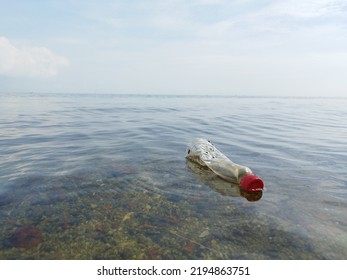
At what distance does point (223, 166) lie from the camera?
7.48 meters

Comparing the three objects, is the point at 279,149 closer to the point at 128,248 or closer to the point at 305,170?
the point at 305,170

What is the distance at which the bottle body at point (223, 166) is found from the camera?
20.9 feet

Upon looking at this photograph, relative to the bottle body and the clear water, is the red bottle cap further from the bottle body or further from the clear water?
the clear water

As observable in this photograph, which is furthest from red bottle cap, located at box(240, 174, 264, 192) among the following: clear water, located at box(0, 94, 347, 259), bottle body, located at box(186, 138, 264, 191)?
clear water, located at box(0, 94, 347, 259)

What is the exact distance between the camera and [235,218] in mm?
5160

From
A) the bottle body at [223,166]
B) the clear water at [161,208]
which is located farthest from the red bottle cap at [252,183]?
the clear water at [161,208]

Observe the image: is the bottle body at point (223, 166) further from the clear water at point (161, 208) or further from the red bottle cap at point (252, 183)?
the clear water at point (161, 208)

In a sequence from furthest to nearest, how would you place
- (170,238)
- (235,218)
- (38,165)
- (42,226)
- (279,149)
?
1. (279,149)
2. (38,165)
3. (235,218)
4. (42,226)
5. (170,238)

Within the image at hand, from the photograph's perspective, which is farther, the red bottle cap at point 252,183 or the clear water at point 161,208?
the red bottle cap at point 252,183

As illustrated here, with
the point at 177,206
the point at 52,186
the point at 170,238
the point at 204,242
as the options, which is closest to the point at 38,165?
the point at 52,186

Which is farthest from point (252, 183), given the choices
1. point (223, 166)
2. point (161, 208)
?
point (161, 208)

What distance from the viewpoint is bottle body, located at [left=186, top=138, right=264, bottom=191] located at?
638 centimetres

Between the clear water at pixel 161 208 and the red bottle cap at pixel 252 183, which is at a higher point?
the red bottle cap at pixel 252 183

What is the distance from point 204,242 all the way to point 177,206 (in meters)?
1.36
